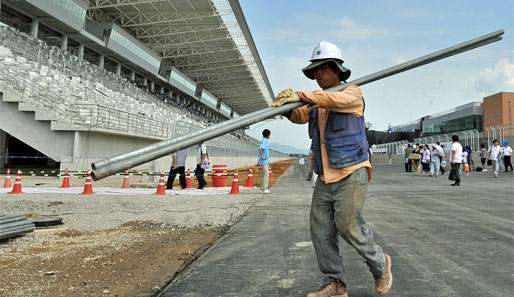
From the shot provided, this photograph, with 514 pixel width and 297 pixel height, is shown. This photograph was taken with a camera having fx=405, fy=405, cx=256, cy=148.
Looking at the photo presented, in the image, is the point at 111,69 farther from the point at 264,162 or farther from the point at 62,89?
the point at 264,162

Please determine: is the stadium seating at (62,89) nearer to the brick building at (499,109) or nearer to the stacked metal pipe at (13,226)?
the stacked metal pipe at (13,226)

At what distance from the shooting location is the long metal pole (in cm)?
233

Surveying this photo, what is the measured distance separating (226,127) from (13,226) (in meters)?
4.48

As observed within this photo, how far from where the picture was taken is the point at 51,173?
2072cm

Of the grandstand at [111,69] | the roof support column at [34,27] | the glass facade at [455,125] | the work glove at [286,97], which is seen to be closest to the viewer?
the work glove at [286,97]

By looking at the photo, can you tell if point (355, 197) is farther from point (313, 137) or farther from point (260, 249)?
point (260, 249)

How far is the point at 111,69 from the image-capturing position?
4681 cm

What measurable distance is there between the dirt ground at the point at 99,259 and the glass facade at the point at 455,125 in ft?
222

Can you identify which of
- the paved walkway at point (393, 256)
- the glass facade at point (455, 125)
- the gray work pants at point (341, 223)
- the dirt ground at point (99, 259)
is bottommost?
the dirt ground at point (99, 259)

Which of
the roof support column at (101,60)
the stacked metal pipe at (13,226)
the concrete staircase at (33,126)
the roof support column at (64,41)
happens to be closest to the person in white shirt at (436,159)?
the concrete staircase at (33,126)

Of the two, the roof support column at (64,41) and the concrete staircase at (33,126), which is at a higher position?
the roof support column at (64,41)

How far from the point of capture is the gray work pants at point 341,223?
2.95 metres

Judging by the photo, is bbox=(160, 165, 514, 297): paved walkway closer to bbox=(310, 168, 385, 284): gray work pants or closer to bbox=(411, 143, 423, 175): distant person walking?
bbox=(310, 168, 385, 284): gray work pants

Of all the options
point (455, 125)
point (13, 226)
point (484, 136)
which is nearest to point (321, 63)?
point (13, 226)
